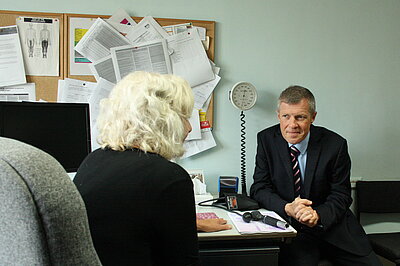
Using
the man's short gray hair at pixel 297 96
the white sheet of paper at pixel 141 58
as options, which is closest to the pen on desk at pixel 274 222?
the man's short gray hair at pixel 297 96

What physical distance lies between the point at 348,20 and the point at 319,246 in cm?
154

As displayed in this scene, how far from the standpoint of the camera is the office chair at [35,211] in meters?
0.38

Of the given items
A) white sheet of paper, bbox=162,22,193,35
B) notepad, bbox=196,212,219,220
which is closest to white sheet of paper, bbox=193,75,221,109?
white sheet of paper, bbox=162,22,193,35

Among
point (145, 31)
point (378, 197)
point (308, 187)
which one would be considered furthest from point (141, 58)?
point (378, 197)

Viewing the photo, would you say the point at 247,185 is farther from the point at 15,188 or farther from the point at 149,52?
the point at 15,188

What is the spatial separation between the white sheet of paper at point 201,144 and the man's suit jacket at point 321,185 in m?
0.39

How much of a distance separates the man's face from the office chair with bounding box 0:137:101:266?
1633 millimetres

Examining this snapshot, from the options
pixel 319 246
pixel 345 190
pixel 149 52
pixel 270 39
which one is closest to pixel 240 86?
pixel 270 39

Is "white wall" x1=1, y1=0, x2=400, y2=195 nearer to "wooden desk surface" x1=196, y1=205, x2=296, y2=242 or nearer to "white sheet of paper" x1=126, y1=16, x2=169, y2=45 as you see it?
"white sheet of paper" x1=126, y1=16, x2=169, y2=45

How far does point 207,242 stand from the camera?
1562mm

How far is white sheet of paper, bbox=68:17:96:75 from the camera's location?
7.01 ft

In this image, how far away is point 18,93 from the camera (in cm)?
210

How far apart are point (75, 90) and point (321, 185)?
156 cm

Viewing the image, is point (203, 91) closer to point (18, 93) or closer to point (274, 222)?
point (274, 222)
